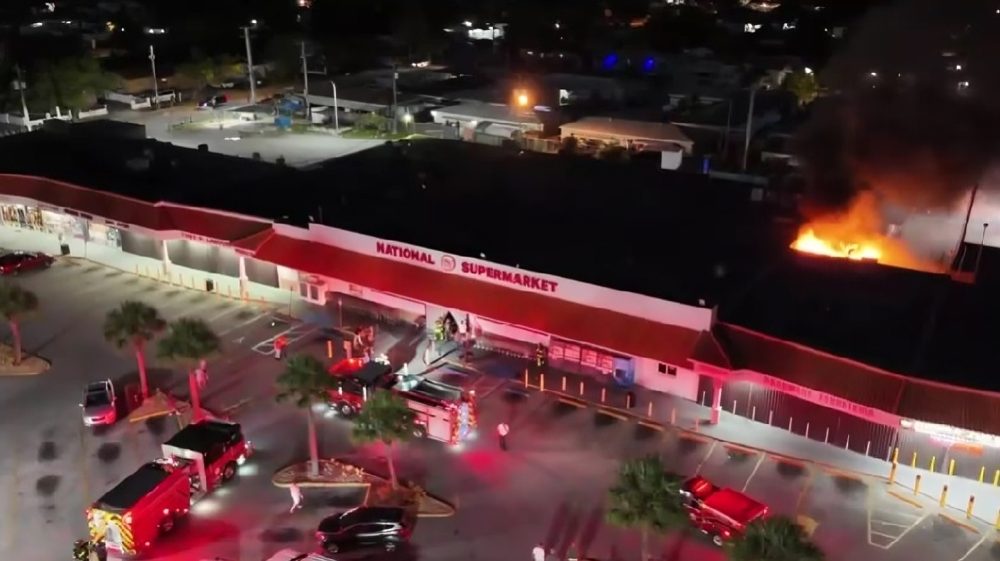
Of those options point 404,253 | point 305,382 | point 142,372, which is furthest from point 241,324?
point 305,382

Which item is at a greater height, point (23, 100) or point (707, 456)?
point (23, 100)

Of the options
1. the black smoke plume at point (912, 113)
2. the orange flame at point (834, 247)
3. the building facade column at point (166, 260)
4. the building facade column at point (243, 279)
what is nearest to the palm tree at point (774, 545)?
the orange flame at point (834, 247)

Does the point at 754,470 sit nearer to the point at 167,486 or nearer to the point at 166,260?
the point at 167,486

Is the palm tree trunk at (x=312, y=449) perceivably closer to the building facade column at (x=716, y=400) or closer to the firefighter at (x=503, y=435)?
the firefighter at (x=503, y=435)

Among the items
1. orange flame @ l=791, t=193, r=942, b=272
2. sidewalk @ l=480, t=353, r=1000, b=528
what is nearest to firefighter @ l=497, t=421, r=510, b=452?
sidewalk @ l=480, t=353, r=1000, b=528

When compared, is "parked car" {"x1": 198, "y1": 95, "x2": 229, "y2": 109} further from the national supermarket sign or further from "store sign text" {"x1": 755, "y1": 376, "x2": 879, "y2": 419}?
"store sign text" {"x1": 755, "y1": 376, "x2": 879, "y2": 419}

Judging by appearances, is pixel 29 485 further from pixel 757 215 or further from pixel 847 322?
pixel 757 215

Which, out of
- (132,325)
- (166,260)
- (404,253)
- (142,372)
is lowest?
(142,372)
